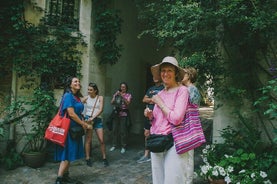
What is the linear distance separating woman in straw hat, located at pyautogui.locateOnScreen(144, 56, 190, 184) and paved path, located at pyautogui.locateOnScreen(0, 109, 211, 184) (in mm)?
2934

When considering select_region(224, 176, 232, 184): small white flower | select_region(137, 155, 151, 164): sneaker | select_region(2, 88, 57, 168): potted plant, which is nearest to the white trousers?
select_region(224, 176, 232, 184): small white flower

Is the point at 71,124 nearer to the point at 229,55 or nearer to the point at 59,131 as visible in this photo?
the point at 59,131

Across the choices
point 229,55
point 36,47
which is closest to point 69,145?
point 36,47

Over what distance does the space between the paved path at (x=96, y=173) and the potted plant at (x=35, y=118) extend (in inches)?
11.2

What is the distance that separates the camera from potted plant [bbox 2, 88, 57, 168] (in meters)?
7.03

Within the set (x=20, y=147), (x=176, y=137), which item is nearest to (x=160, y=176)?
(x=176, y=137)

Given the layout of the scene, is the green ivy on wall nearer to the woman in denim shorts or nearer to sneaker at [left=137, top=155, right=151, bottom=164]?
the woman in denim shorts

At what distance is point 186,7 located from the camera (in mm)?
5598

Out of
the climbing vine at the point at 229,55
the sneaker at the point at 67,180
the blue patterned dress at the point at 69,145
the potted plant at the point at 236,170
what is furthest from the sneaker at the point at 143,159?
the climbing vine at the point at 229,55

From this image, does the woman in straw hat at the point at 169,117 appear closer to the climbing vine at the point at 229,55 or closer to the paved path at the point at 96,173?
the climbing vine at the point at 229,55

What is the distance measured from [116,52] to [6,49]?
3120 mm

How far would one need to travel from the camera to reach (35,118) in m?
7.53

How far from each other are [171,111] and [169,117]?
0.07 meters

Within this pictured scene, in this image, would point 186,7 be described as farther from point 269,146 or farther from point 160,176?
point 160,176
